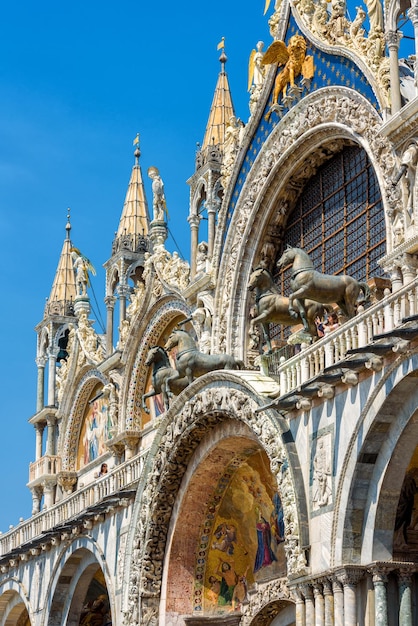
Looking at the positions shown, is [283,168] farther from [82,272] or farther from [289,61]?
[82,272]

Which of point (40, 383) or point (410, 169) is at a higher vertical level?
point (40, 383)

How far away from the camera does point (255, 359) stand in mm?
28672

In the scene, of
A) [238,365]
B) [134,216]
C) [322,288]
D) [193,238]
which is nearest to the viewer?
[322,288]

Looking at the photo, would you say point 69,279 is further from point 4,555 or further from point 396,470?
point 396,470

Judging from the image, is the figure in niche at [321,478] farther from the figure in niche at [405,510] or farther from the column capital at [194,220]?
the column capital at [194,220]

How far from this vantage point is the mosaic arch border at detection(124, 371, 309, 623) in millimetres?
23156

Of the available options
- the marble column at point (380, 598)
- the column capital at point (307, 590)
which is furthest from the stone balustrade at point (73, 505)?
the marble column at point (380, 598)

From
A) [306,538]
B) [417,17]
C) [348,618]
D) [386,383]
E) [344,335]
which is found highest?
[417,17]

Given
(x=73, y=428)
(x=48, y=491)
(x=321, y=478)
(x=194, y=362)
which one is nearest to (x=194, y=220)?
(x=194, y=362)

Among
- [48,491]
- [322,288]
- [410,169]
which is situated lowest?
[322,288]

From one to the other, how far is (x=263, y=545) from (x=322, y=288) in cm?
553

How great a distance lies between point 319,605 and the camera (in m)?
20.5

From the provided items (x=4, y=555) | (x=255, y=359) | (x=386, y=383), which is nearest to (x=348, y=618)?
(x=386, y=383)

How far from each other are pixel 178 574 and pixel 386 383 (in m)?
8.89
